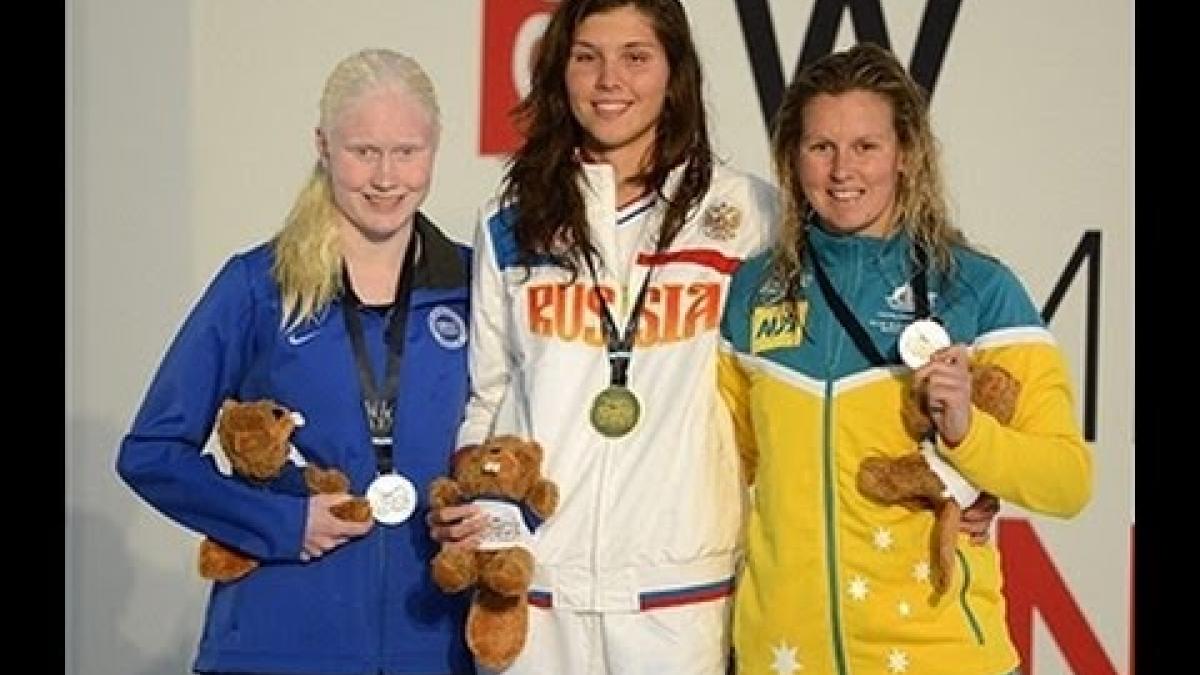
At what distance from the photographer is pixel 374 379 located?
2.11 metres

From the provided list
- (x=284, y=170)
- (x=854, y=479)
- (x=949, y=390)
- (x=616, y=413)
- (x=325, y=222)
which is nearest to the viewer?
(x=949, y=390)

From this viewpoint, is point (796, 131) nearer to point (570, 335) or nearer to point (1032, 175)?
point (570, 335)

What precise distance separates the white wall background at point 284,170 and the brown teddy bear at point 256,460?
1.12 meters

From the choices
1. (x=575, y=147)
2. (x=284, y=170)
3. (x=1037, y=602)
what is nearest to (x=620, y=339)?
(x=575, y=147)

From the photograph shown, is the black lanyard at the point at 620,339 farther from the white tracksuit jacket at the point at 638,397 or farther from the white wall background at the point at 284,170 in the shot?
the white wall background at the point at 284,170

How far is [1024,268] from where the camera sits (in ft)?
10.5

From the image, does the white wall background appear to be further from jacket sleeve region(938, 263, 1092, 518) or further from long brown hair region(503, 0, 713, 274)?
jacket sleeve region(938, 263, 1092, 518)

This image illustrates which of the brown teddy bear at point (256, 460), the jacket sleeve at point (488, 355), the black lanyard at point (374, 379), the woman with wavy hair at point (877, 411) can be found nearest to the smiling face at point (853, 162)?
the woman with wavy hair at point (877, 411)

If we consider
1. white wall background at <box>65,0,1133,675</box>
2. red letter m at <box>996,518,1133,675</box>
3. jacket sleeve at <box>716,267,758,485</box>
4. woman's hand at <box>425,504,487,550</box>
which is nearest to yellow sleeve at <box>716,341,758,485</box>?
jacket sleeve at <box>716,267,758,485</box>

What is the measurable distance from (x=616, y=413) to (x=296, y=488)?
1.37ft

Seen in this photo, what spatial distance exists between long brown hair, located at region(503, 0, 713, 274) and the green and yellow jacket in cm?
23

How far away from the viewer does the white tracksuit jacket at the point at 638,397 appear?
204 centimetres

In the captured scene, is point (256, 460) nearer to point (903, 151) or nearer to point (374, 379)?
point (374, 379)

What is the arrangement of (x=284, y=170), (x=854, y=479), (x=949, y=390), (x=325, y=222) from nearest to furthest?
(x=949, y=390) → (x=854, y=479) → (x=325, y=222) → (x=284, y=170)
